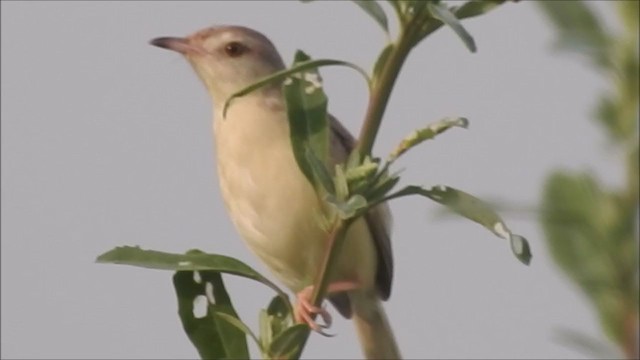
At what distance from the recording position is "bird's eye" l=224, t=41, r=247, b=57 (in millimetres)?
6592

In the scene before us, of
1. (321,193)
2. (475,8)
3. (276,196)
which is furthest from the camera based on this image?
(276,196)

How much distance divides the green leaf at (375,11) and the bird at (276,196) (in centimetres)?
308

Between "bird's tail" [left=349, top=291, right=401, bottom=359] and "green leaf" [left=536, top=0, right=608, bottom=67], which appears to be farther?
"bird's tail" [left=349, top=291, right=401, bottom=359]

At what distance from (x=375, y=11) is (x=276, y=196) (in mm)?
3588

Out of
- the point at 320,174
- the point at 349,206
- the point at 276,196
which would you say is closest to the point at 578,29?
the point at 349,206

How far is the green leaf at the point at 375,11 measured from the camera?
1.74m

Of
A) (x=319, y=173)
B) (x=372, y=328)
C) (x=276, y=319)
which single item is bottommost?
(x=372, y=328)

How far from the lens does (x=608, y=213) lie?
89 centimetres

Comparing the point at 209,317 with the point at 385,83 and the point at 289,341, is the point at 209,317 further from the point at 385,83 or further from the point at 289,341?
the point at 385,83

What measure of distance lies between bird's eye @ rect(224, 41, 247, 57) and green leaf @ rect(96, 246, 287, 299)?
174 inches

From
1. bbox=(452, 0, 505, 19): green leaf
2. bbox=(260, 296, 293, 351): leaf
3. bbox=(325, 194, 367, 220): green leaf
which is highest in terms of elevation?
bbox=(452, 0, 505, 19): green leaf

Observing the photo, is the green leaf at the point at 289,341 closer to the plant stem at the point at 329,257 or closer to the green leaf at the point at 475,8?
the plant stem at the point at 329,257

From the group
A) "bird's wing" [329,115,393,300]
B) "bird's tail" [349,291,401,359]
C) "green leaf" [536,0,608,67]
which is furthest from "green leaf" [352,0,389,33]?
"bird's tail" [349,291,401,359]

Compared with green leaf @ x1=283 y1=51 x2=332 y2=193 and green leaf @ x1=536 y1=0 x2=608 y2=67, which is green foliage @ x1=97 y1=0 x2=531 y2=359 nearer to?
green leaf @ x1=283 y1=51 x2=332 y2=193
